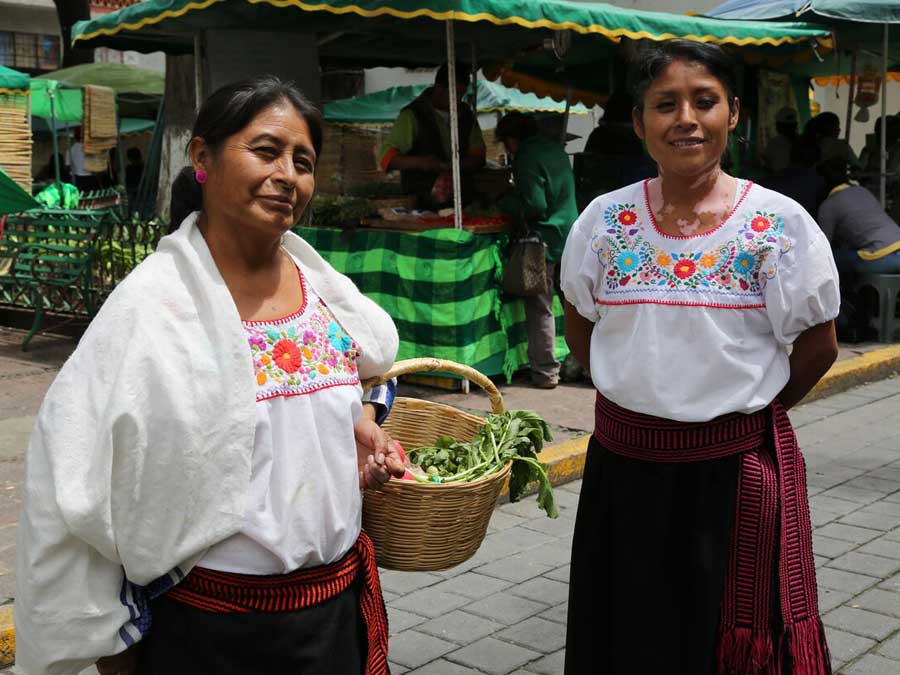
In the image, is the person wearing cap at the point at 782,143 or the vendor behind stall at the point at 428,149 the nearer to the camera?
the vendor behind stall at the point at 428,149

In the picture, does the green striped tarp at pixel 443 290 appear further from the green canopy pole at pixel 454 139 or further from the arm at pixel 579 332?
the arm at pixel 579 332

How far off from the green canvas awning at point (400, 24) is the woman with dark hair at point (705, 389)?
416 cm

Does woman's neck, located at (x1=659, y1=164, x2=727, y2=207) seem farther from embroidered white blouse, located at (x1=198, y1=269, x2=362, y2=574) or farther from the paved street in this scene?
the paved street

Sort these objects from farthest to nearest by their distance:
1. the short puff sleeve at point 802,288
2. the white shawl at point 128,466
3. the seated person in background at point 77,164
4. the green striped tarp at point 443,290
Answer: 1. the seated person in background at point 77,164
2. the green striped tarp at point 443,290
3. the short puff sleeve at point 802,288
4. the white shawl at point 128,466

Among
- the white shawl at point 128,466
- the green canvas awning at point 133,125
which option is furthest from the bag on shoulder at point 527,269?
the green canvas awning at point 133,125

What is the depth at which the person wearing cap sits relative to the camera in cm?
1162

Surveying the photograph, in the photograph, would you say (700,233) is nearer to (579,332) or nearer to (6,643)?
(579,332)

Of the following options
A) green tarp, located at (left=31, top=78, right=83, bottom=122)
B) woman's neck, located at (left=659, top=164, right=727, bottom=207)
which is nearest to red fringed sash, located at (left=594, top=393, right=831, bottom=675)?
woman's neck, located at (left=659, top=164, right=727, bottom=207)

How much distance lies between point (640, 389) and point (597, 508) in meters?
0.37

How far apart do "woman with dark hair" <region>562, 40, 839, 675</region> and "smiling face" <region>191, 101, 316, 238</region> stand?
0.99m

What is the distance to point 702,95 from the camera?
283 centimetres

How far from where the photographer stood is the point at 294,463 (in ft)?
6.96

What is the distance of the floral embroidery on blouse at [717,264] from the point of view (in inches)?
109

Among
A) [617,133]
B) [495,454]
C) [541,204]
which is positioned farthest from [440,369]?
[617,133]
